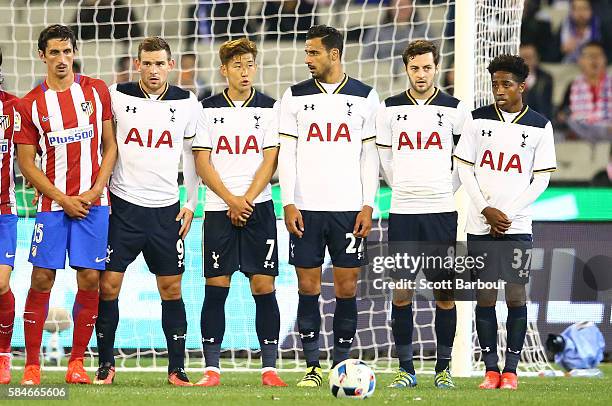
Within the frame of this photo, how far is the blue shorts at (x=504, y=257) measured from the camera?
7.36 meters

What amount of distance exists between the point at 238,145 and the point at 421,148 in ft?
3.68

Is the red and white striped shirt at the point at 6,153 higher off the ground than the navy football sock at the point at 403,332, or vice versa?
the red and white striped shirt at the point at 6,153

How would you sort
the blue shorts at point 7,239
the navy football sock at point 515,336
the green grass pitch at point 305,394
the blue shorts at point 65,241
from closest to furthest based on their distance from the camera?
the green grass pitch at point 305,394 → the blue shorts at point 65,241 → the blue shorts at point 7,239 → the navy football sock at point 515,336

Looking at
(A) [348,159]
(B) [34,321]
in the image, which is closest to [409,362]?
(A) [348,159]

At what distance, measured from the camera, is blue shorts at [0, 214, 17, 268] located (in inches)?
288

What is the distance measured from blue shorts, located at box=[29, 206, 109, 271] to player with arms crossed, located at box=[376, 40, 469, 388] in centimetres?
181

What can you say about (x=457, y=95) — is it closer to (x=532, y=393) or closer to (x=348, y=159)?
(x=348, y=159)

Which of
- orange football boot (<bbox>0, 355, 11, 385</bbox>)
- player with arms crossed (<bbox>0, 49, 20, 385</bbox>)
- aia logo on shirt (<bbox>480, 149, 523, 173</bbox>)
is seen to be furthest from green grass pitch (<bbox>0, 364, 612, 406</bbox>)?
aia logo on shirt (<bbox>480, 149, 523, 173</bbox>)

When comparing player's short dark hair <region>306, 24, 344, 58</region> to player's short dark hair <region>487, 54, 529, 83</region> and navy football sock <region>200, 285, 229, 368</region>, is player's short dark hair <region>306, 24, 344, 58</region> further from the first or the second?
navy football sock <region>200, 285, 229, 368</region>

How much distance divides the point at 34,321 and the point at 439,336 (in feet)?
8.11

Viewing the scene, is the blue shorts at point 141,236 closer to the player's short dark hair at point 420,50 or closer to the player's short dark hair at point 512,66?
the player's short dark hair at point 420,50

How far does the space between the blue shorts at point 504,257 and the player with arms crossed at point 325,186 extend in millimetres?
728

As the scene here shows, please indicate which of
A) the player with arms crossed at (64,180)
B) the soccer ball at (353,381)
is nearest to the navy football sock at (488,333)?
the soccer ball at (353,381)

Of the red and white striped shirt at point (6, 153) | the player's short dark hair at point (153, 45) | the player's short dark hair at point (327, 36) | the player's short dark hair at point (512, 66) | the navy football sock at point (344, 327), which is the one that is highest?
the player's short dark hair at point (327, 36)
